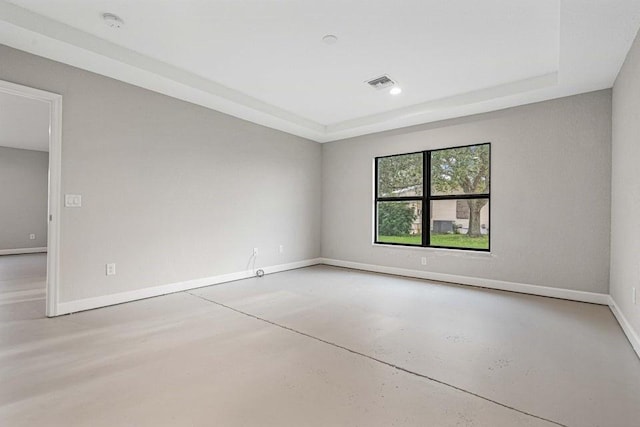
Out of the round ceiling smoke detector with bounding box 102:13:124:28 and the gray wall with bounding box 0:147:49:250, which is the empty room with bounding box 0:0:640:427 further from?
the gray wall with bounding box 0:147:49:250

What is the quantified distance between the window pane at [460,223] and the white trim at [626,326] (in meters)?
1.42

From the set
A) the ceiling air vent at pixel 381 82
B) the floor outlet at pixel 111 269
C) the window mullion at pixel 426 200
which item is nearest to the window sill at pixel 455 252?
the window mullion at pixel 426 200

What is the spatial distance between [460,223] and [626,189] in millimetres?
1991

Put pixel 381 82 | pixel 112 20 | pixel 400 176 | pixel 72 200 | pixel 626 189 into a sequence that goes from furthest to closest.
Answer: pixel 400 176 < pixel 381 82 < pixel 72 200 < pixel 626 189 < pixel 112 20

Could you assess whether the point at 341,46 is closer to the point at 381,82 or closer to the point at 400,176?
the point at 381,82

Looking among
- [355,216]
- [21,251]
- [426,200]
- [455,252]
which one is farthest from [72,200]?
[21,251]

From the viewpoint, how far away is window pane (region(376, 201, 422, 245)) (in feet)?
16.5

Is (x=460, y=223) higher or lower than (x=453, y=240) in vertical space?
higher

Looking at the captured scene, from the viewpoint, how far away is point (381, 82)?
3.78m

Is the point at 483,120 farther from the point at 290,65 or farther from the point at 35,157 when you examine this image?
the point at 35,157

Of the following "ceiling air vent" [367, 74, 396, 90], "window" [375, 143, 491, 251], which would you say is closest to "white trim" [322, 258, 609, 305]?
"window" [375, 143, 491, 251]

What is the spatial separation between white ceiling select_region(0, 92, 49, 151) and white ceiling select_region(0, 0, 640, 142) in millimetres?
2113

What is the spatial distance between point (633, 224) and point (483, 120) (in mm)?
2301

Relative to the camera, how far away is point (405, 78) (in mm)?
3656
